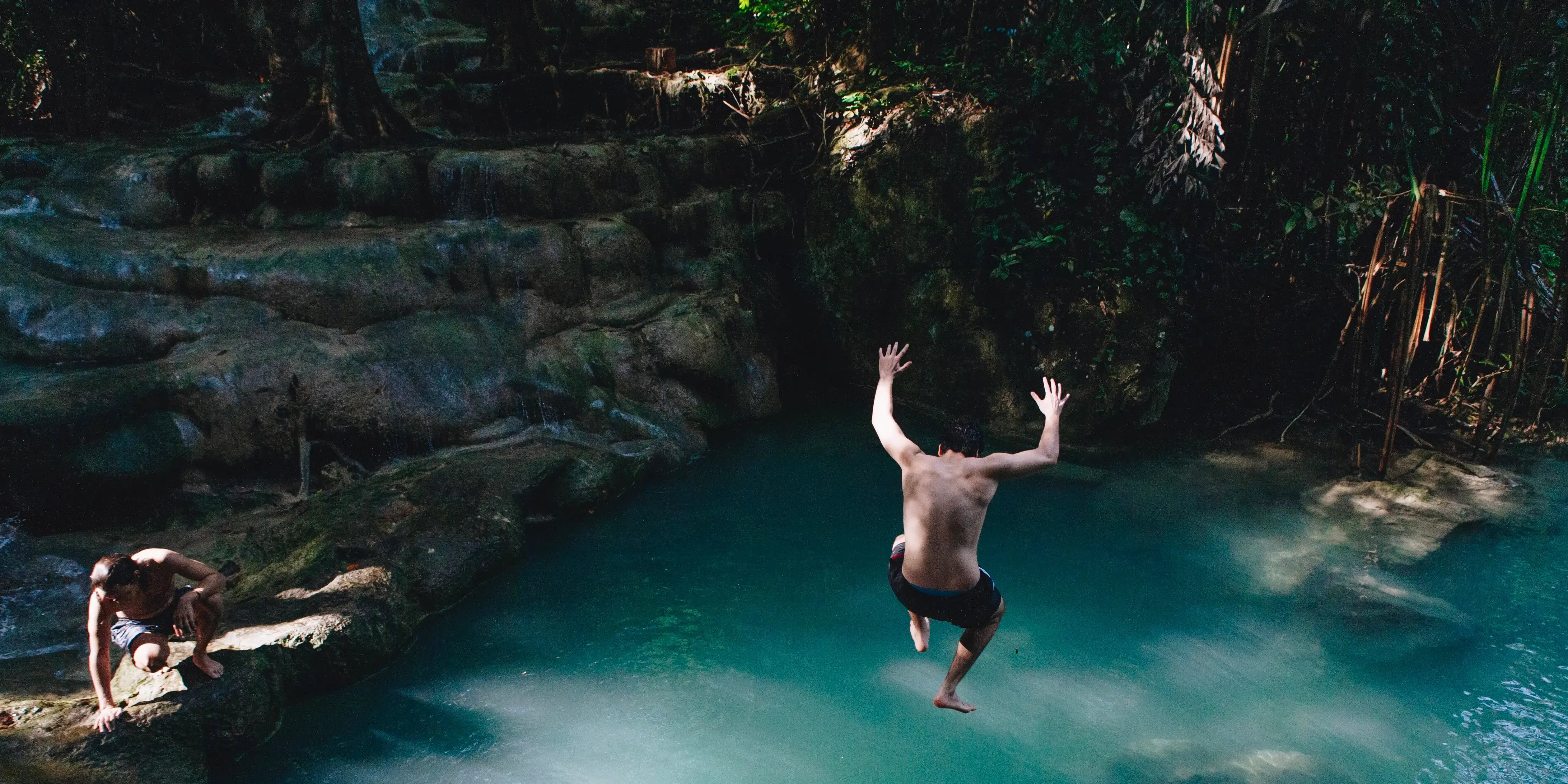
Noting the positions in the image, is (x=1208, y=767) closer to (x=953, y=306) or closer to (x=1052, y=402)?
(x=1052, y=402)

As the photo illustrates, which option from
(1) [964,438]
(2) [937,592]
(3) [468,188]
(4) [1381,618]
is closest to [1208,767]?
(2) [937,592]

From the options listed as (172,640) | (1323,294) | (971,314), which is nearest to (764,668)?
(172,640)

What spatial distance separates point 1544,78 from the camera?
22.2 ft

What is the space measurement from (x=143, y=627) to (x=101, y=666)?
12.3 inches

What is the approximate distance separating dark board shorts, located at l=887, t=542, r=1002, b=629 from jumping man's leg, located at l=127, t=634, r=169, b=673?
11.5 feet

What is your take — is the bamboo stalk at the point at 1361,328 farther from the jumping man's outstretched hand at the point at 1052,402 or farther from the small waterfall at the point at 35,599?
the small waterfall at the point at 35,599

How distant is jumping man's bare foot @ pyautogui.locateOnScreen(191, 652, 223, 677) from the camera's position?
171 inches

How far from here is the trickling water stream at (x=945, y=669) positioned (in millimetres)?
4398

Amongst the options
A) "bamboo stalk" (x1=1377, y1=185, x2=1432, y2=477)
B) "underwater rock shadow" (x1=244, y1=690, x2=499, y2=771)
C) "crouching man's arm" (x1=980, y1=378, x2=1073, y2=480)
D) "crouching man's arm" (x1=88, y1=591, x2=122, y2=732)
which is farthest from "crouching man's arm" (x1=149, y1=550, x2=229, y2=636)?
"bamboo stalk" (x1=1377, y1=185, x2=1432, y2=477)

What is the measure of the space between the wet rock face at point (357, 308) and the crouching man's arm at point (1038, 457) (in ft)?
15.4

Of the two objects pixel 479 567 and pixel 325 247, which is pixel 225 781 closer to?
pixel 479 567

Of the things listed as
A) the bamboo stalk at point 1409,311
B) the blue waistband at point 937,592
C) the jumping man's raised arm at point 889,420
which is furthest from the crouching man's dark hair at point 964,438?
the bamboo stalk at point 1409,311

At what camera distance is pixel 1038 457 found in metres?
3.54

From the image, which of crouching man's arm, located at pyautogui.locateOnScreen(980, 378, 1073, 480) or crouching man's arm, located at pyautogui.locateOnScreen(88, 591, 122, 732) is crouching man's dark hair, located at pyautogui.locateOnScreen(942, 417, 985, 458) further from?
crouching man's arm, located at pyautogui.locateOnScreen(88, 591, 122, 732)
